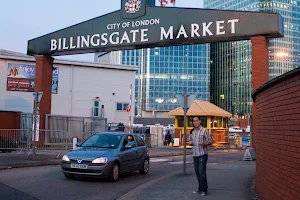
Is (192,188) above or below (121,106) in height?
below

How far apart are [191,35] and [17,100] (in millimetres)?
22502

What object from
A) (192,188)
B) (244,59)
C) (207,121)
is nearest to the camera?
(192,188)

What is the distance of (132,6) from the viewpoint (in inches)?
735

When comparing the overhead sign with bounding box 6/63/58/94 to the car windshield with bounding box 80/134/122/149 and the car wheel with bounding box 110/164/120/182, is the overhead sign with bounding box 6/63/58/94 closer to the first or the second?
the car windshield with bounding box 80/134/122/149

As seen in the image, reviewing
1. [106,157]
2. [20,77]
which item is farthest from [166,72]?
[106,157]

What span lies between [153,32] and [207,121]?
50.3 feet

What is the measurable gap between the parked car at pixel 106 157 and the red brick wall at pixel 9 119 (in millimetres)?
12630

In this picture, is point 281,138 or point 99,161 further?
point 99,161

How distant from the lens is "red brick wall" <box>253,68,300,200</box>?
5125 millimetres

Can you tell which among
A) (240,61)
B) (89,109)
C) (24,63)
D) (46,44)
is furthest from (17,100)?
(240,61)

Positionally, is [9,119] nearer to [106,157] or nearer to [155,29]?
[155,29]

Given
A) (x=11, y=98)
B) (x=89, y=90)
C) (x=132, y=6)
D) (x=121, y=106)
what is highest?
(x=132, y=6)

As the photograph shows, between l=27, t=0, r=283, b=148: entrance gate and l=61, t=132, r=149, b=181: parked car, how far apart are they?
4.52 m

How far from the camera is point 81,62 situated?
120ft
